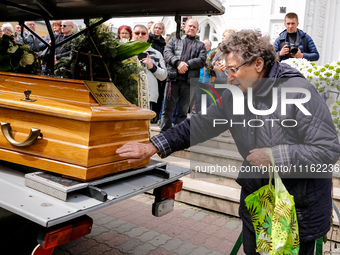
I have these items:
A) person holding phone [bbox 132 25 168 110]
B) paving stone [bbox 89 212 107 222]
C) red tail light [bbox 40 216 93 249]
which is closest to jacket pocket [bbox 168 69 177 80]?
person holding phone [bbox 132 25 168 110]

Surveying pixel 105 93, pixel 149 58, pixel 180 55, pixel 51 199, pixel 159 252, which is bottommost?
pixel 159 252

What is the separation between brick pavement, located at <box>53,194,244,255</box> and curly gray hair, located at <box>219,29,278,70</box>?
1.98 meters

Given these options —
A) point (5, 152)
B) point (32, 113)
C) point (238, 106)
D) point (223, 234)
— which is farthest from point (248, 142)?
point (223, 234)

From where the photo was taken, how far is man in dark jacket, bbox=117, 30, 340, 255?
172 cm

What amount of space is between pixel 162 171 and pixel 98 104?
0.61 m

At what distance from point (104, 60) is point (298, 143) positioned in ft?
A: 4.61

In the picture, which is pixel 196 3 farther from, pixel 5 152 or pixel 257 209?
pixel 5 152

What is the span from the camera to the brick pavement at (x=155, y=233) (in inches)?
124

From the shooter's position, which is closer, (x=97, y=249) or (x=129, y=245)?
(x=97, y=249)

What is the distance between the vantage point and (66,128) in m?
1.79

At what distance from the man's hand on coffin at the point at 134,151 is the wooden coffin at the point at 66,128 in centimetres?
3

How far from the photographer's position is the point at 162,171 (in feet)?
7.29

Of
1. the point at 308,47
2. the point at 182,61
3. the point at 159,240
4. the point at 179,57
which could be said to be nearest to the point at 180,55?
the point at 179,57

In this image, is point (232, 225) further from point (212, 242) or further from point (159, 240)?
point (159, 240)
